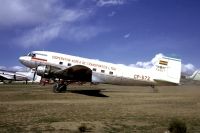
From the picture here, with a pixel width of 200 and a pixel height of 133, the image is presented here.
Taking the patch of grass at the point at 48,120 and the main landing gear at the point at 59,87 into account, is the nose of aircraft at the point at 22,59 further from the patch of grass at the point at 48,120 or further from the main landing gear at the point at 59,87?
the patch of grass at the point at 48,120

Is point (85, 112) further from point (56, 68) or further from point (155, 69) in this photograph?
point (155, 69)

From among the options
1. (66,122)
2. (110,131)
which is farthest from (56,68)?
(110,131)

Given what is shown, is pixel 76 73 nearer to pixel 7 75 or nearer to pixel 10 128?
pixel 10 128

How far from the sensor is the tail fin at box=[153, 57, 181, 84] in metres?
32.1

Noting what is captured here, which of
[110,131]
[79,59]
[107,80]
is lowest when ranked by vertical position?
[110,131]

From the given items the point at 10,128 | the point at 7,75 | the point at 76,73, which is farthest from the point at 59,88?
the point at 7,75

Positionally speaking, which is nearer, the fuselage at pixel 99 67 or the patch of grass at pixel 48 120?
the patch of grass at pixel 48 120

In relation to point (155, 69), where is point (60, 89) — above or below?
below

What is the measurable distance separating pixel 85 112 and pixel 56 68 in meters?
13.7

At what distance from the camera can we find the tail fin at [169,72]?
32094mm

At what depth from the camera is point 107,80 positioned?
31.6 meters

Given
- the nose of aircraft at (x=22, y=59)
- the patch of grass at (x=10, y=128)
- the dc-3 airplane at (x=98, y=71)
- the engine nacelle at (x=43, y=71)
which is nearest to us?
the patch of grass at (x=10, y=128)

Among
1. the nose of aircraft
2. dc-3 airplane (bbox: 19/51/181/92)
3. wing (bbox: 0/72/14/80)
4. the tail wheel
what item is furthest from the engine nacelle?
wing (bbox: 0/72/14/80)

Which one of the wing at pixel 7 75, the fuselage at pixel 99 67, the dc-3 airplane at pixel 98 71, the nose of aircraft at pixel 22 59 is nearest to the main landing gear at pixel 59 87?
the dc-3 airplane at pixel 98 71
